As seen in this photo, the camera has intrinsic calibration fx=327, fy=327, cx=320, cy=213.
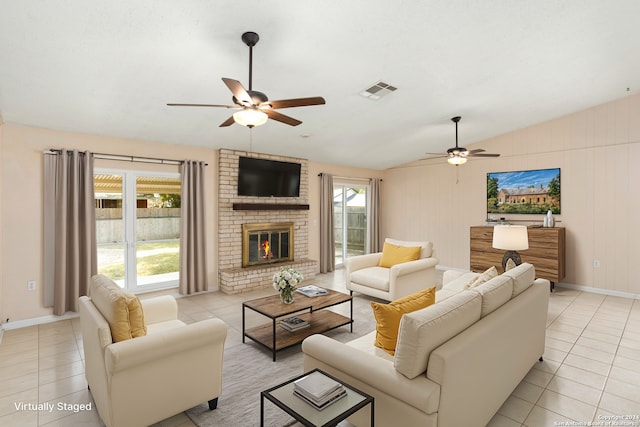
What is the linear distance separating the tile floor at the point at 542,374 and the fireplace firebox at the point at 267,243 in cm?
154

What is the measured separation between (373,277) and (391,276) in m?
0.36

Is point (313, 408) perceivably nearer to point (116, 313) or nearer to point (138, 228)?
point (116, 313)

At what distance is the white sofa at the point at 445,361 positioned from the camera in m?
1.68

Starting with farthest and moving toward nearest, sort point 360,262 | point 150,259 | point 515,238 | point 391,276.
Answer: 1. point 360,262
2. point 150,259
3. point 391,276
4. point 515,238

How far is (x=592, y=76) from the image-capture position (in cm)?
427

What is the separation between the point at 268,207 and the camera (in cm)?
606

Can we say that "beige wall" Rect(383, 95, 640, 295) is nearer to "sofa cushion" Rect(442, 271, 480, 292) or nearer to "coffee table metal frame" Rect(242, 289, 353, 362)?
"sofa cushion" Rect(442, 271, 480, 292)

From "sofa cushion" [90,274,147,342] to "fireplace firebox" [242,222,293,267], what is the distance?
3.56 meters

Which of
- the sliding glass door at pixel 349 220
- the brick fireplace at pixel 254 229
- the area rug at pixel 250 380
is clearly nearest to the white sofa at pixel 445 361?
the area rug at pixel 250 380

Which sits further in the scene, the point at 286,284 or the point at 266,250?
the point at 266,250

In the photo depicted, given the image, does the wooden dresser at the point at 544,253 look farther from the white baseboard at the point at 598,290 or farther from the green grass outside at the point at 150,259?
the green grass outside at the point at 150,259

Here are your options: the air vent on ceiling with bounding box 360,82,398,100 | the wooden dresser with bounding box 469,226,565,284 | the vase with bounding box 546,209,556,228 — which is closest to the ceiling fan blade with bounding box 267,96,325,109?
the air vent on ceiling with bounding box 360,82,398,100

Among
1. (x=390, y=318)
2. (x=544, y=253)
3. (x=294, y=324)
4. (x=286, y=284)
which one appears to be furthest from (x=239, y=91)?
(x=544, y=253)

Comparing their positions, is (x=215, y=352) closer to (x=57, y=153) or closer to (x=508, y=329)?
(x=508, y=329)
